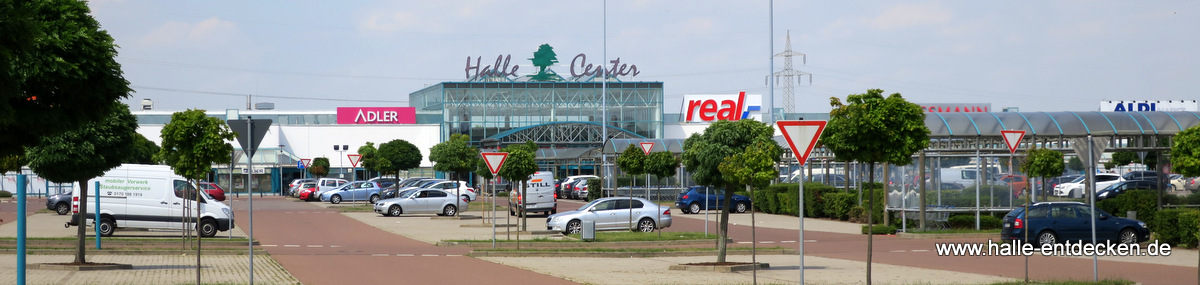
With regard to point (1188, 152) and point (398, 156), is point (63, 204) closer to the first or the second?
point (398, 156)

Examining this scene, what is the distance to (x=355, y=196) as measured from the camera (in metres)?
53.3

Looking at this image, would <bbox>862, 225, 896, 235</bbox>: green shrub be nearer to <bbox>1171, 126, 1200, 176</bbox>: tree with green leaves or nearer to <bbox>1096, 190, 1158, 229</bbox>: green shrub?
<bbox>1096, 190, 1158, 229</bbox>: green shrub

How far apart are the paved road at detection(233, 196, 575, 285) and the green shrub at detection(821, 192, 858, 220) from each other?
15.1m

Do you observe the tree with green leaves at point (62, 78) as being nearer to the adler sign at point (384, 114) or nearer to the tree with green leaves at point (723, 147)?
the tree with green leaves at point (723, 147)

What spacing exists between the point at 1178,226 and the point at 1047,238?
3.19 meters

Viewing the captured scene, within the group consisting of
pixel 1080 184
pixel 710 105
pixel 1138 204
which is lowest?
pixel 1138 204

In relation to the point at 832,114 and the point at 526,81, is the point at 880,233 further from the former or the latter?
the point at 526,81

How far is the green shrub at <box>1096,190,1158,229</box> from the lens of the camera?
2702cm

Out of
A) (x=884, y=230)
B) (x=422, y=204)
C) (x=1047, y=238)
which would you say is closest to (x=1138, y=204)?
(x=1047, y=238)

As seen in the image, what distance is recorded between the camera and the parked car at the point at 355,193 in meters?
52.3

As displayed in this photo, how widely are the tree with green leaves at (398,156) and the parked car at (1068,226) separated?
32.9 meters

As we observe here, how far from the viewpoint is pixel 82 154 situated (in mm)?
17391

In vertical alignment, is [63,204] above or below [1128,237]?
above

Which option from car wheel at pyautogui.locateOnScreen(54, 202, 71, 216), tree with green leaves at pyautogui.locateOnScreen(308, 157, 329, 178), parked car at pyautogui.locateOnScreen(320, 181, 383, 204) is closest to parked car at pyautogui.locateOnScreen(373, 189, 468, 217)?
car wheel at pyautogui.locateOnScreen(54, 202, 71, 216)
